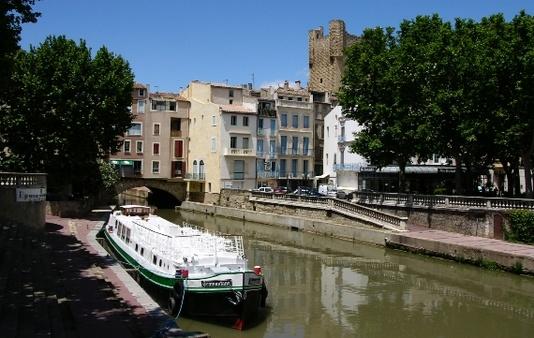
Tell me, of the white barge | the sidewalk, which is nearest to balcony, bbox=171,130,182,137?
the sidewalk

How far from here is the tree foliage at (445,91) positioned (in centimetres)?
3466

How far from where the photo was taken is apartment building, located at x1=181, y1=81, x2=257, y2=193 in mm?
63750

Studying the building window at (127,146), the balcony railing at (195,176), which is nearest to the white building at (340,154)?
the balcony railing at (195,176)

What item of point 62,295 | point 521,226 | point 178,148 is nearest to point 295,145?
point 178,148

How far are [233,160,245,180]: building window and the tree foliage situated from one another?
23.0 meters

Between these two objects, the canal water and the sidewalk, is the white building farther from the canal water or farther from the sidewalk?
the sidewalk

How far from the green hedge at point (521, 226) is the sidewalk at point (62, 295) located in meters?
22.5

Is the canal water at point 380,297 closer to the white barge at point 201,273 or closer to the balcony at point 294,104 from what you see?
the white barge at point 201,273

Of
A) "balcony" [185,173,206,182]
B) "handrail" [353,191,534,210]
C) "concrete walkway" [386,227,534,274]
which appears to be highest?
"balcony" [185,173,206,182]

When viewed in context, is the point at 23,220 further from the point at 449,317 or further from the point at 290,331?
the point at 449,317

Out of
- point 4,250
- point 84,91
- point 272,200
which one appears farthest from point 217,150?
point 4,250

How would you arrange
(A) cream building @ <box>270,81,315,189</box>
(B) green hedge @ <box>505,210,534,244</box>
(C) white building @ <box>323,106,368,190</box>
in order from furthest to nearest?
(A) cream building @ <box>270,81,315,189</box>, (C) white building @ <box>323,106,368,190</box>, (B) green hedge @ <box>505,210,534,244</box>

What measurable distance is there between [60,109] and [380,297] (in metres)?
27.2

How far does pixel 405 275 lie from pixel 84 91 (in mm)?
26265
